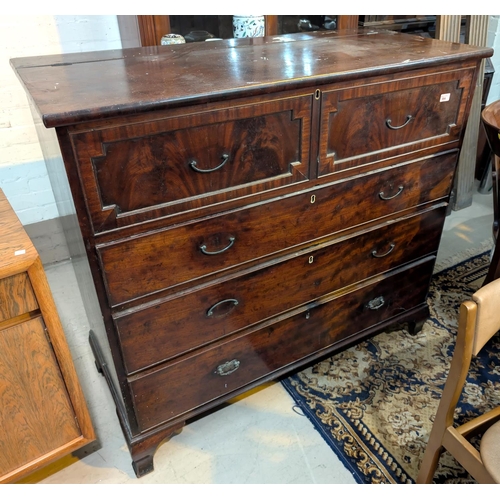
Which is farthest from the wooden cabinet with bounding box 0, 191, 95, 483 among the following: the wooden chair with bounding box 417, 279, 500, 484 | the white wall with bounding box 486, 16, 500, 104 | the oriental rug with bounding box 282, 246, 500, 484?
the white wall with bounding box 486, 16, 500, 104

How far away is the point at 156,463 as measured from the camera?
147cm

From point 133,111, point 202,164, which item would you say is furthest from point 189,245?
point 133,111

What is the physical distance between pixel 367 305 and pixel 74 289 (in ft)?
4.47

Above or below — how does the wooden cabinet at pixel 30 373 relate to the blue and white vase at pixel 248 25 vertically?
below

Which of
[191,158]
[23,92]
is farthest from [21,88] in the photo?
[191,158]

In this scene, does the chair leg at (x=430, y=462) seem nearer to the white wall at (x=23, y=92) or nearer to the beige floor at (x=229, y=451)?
the beige floor at (x=229, y=451)

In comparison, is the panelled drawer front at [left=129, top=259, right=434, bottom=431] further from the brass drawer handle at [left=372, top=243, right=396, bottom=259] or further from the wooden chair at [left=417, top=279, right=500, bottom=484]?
the wooden chair at [left=417, top=279, right=500, bottom=484]

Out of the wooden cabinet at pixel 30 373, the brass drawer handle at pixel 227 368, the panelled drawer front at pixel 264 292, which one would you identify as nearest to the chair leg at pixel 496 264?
the panelled drawer front at pixel 264 292

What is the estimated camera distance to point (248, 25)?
184cm

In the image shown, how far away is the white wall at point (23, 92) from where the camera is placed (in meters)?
1.79

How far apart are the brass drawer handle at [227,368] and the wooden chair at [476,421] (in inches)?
23.4

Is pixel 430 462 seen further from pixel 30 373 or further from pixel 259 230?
pixel 30 373

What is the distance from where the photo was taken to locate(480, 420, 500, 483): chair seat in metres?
0.96

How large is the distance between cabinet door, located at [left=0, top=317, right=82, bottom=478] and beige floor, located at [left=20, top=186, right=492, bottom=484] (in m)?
0.18
